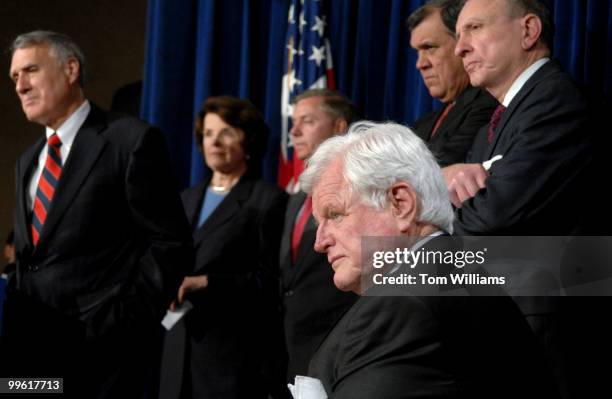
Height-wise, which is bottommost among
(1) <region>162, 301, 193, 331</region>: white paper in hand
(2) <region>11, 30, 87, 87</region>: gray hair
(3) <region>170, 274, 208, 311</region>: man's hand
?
(1) <region>162, 301, 193, 331</region>: white paper in hand

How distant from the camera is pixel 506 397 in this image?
1.67m

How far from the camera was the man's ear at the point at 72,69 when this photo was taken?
3682 mm

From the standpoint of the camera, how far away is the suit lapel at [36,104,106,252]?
11.1 ft

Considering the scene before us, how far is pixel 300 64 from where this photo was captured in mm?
5172

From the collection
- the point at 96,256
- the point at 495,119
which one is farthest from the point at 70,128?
the point at 495,119

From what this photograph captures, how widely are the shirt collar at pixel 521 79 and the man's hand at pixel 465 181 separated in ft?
0.89

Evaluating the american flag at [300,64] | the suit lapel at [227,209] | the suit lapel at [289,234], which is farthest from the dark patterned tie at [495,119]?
the american flag at [300,64]

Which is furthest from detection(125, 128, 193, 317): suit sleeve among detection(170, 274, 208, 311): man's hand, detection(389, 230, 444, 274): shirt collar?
detection(389, 230, 444, 274): shirt collar

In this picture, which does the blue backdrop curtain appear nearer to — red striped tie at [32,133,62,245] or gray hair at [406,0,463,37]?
gray hair at [406,0,463,37]

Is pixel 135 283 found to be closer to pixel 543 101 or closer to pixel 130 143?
pixel 130 143

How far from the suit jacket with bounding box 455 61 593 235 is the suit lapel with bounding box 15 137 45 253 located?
62.4 inches

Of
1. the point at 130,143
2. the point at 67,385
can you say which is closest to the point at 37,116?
the point at 130,143

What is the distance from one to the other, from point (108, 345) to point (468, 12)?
159 cm

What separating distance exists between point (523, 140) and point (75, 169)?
1.58 metres
